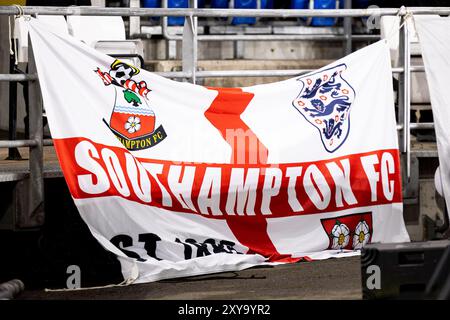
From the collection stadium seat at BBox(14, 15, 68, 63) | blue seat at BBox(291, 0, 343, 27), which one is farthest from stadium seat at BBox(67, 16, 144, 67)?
blue seat at BBox(291, 0, 343, 27)

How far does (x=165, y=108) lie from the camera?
7664 mm

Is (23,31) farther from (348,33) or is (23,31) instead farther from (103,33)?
(348,33)

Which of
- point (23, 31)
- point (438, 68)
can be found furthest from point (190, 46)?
point (438, 68)

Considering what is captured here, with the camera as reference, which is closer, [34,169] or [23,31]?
[34,169]

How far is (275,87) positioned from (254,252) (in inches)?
50.3

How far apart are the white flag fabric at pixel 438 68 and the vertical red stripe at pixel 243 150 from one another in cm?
147

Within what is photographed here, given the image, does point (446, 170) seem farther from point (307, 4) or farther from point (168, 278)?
point (307, 4)

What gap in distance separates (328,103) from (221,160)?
99 centimetres

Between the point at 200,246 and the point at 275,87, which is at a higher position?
the point at 275,87

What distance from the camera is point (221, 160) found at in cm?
768

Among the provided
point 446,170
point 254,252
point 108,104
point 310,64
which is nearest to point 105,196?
point 108,104

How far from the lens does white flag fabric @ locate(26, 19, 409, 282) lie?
734 centimetres

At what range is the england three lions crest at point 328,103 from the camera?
7.94 meters
